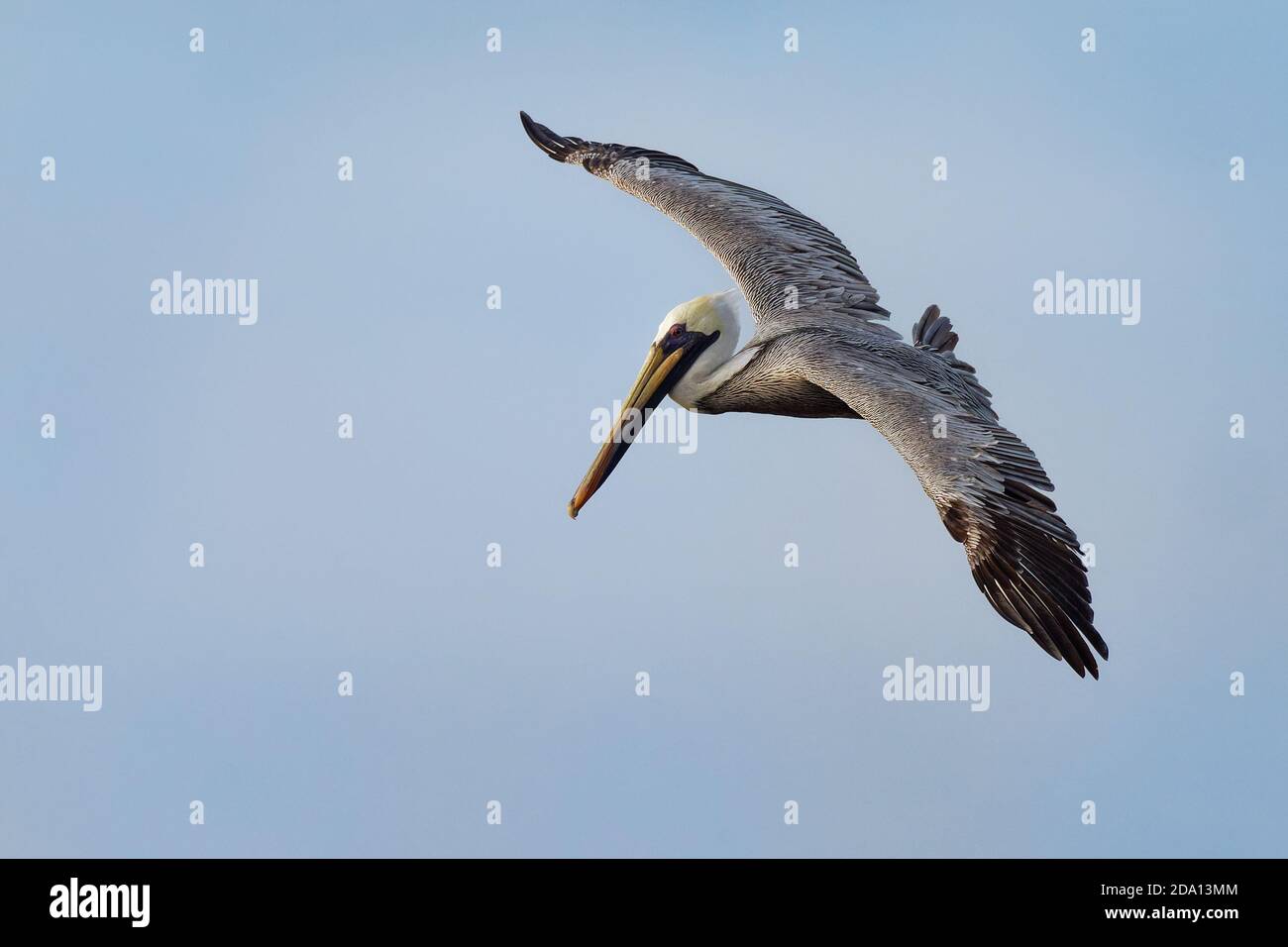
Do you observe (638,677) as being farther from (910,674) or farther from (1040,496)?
(1040,496)

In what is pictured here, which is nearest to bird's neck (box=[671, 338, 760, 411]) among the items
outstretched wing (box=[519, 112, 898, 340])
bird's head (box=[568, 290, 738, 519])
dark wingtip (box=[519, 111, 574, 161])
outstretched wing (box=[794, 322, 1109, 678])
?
bird's head (box=[568, 290, 738, 519])

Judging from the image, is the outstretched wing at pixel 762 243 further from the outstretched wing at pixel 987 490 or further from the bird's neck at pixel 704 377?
the outstretched wing at pixel 987 490

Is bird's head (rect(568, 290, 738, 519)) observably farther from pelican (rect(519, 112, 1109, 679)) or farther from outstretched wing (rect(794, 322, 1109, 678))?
outstretched wing (rect(794, 322, 1109, 678))

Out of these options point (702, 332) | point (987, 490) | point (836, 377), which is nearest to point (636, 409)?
point (702, 332)

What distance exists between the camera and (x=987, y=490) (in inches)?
618

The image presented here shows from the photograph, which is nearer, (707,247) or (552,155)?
(707,247)

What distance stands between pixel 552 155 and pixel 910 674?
7544 mm

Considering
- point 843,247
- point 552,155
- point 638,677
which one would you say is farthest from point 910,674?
point 552,155

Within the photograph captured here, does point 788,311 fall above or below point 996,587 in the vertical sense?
above

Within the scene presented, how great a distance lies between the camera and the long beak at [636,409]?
18.7 metres

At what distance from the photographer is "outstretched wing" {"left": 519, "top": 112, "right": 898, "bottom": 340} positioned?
1889cm

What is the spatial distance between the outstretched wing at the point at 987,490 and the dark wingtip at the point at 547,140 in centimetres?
594

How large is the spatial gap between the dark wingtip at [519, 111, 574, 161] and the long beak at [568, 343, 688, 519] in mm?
4089

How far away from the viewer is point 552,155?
22422 millimetres
